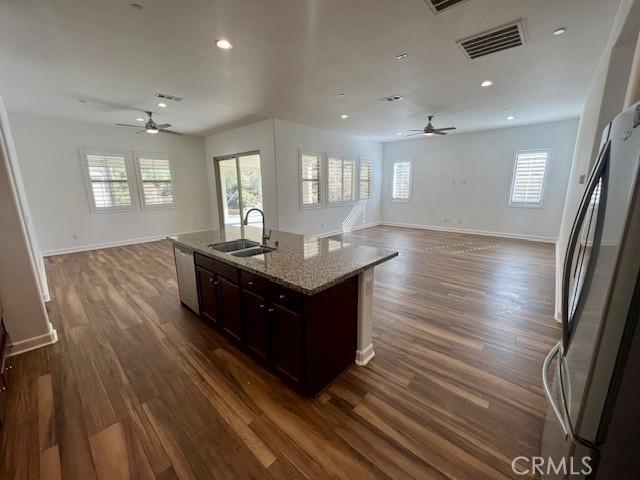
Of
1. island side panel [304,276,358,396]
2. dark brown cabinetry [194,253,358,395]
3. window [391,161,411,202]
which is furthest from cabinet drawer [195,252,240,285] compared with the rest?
window [391,161,411,202]

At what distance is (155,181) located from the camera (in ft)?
22.5

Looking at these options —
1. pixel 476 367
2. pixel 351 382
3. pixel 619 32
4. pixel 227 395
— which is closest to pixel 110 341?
pixel 227 395

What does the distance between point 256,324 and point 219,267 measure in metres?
0.64

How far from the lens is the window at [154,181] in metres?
6.60

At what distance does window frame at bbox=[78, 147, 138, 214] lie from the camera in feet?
18.9

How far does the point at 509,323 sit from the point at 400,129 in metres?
5.43

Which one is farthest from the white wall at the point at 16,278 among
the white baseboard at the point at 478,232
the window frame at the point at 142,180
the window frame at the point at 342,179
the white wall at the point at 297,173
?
the white baseboard at the point at 478,232

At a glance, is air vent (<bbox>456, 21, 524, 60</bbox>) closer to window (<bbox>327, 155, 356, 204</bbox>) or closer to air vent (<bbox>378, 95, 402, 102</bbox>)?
air vent (<bbox>378, 95, 402, 102</bbox>)

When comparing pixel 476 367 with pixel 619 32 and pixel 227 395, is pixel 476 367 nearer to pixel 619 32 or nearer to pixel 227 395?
pixel 227 395

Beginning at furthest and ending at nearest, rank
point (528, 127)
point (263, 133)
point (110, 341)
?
1. point (528, 127)
2. point (263, 133)
3. point (110, 341)

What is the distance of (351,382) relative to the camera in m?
1.98

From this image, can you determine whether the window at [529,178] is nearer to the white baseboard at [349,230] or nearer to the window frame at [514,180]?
the window frame at [514,180]

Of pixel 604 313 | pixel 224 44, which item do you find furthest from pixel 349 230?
pixel 604 313

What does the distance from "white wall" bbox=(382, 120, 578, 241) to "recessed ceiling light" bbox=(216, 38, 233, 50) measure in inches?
268
